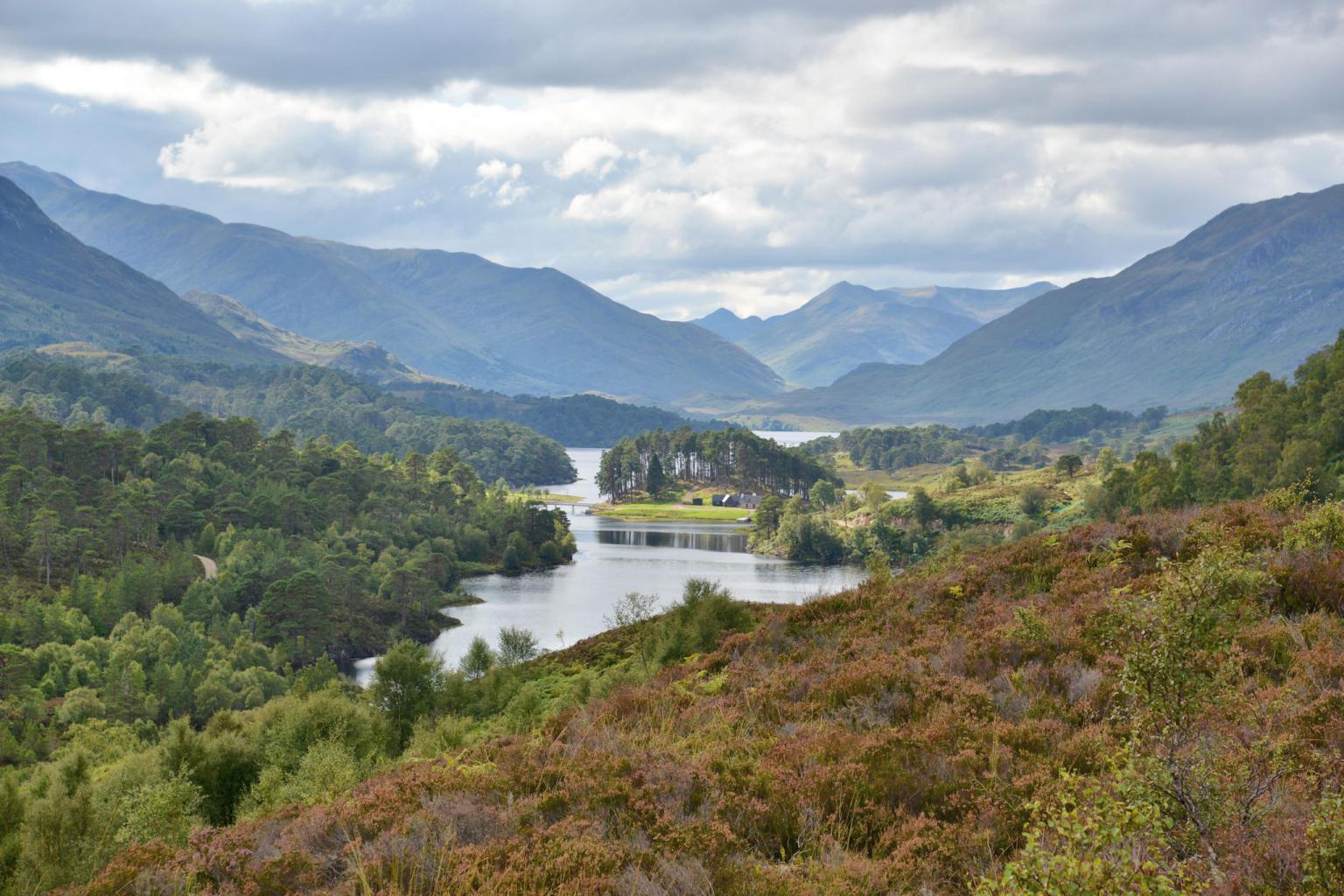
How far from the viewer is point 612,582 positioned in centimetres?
10231

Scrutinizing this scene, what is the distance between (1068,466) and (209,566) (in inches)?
4530

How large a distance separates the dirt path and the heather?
9214cm

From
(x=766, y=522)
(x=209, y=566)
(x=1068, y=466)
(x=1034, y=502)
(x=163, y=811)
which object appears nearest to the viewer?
(x=163, y=811)

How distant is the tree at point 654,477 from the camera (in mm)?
193875

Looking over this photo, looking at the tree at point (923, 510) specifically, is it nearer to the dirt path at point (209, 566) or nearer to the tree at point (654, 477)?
the tree at point (654, 477)

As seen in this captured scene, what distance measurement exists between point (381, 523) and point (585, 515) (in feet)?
179

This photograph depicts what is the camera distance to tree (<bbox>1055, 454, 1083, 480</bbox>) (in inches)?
5664

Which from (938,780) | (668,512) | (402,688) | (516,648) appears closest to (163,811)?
(402,688)

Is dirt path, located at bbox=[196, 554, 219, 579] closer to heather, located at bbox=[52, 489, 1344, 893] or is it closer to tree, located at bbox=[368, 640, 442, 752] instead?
tree, located at bbox=[368, 640, 442, 752]

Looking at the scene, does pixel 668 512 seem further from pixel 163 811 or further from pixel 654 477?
pixel 163 811

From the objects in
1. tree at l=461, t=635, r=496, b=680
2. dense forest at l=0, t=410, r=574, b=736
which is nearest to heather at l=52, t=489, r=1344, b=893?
tree at l=461, t=635, r=496, b=680

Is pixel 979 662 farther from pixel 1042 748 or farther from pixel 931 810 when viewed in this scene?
pixel 931 810

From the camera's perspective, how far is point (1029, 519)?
114938mm

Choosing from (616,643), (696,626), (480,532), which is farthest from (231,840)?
(480,532)
